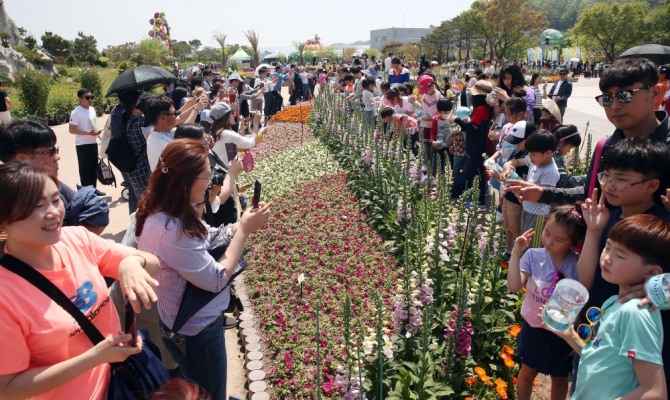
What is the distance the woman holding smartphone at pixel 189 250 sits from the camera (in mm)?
2088

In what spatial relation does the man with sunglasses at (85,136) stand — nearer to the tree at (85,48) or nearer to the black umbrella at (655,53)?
the black umbrella at (655,53)

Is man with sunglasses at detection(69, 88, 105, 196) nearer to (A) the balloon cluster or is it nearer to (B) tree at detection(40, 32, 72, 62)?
(B) tree at detection(40, 32, 72, 62)

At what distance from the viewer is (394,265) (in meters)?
5.05

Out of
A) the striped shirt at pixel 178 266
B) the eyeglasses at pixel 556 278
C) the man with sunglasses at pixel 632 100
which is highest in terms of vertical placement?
the man with sunglasses at pixel 632 100

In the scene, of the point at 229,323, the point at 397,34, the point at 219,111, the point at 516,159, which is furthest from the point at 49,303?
the point at 397,34

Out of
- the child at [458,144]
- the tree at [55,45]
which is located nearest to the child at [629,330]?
the child at [458,144]

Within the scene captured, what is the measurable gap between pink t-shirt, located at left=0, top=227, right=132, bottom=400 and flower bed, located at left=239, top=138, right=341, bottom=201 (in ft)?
18.7

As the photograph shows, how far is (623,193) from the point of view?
195 centimetres

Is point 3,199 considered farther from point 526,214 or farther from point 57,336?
point 526,214

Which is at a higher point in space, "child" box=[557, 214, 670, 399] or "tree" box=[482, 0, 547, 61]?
"tree" box=[482, 0, 547, 61]

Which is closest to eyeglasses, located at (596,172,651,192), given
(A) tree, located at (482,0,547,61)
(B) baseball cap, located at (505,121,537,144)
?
(B) baseball cap, located at (505,121,537,144)

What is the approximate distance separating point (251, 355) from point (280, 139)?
8994 mm

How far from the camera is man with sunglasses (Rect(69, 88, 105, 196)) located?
21.4 ft

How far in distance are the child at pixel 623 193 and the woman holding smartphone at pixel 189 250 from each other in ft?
5.14
